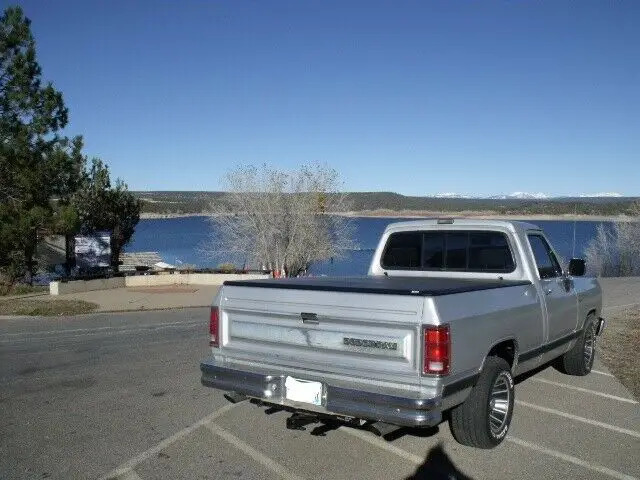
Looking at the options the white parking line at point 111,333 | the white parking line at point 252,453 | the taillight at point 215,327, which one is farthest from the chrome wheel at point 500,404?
the white parking line at point 111,333

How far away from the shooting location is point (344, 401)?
470cm

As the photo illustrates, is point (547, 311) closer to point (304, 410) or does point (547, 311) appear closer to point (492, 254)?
point (492, 254)

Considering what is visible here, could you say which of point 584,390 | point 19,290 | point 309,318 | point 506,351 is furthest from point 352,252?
point 309,318

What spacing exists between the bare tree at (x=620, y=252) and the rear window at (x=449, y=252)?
161ft

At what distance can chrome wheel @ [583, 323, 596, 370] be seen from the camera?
7930 mm

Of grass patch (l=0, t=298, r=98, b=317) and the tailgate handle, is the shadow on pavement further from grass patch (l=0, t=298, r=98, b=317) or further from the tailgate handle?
grass patch (l=0, t=298, r=98, b=317)

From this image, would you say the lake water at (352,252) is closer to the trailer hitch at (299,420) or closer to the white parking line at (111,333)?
the white parking line at (111,333)

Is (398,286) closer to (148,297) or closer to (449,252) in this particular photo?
(449,252)

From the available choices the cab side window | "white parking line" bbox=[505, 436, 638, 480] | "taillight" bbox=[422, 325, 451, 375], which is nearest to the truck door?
the cab side window

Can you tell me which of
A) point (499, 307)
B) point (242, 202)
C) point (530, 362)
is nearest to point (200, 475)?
point (499, 307)

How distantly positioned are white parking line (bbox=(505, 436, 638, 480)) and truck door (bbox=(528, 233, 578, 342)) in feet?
4.20

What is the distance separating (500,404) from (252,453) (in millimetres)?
2085

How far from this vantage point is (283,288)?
5.22 meters

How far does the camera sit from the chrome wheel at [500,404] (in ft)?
17.7
